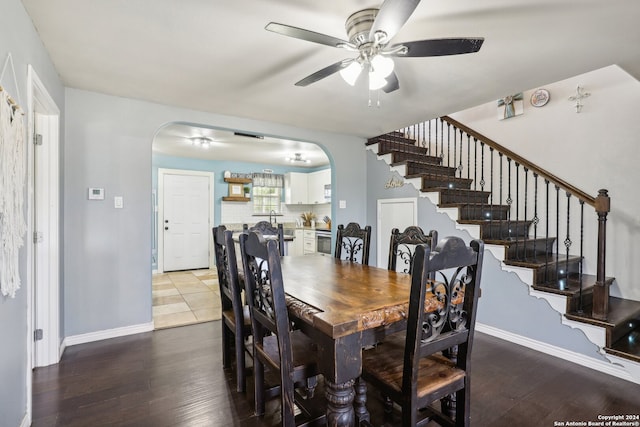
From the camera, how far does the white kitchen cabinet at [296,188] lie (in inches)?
280

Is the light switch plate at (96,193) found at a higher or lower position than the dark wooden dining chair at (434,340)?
higher

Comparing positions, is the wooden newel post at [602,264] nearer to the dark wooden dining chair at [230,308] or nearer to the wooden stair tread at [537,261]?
the wooden stair tread at [537,261]

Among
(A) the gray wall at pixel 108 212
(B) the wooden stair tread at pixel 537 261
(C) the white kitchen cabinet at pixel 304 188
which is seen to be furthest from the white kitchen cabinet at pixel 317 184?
(B) the wooden stair tread at pixel 537 261

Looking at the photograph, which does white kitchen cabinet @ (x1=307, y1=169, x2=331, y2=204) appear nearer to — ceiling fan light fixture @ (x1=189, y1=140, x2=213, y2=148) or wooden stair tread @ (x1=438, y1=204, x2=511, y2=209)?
ceiling fan light fixture @ (x1=189, y1=140, x2=213, y2=148)

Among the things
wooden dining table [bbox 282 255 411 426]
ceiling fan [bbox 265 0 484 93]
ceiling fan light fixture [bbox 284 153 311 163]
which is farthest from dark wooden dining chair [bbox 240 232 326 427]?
ceiling fan light fixture [bbox 284 153 311 163]

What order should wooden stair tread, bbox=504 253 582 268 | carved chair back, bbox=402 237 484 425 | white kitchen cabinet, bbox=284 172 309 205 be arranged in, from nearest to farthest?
1. carved chair back, bbox=402 237 484 425
2. wooden stair tread, bbox=504 253 582 268
3. white kitchen cabinet, bbox=284 172 309 205

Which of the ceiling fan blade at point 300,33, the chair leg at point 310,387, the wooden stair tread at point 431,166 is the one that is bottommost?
the chair leg at point 310,387

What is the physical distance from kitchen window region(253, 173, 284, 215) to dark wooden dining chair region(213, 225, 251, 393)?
4.86 meters

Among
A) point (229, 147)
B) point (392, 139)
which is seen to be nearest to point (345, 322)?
point (392, 139)

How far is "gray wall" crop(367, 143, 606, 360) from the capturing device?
8.32 ft

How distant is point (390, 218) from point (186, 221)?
4228 millimetres

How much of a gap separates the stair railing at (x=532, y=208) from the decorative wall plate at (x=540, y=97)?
61 centimetres

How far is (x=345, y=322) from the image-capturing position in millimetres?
1195

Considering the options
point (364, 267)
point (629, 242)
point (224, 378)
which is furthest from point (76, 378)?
point (629, 242)
